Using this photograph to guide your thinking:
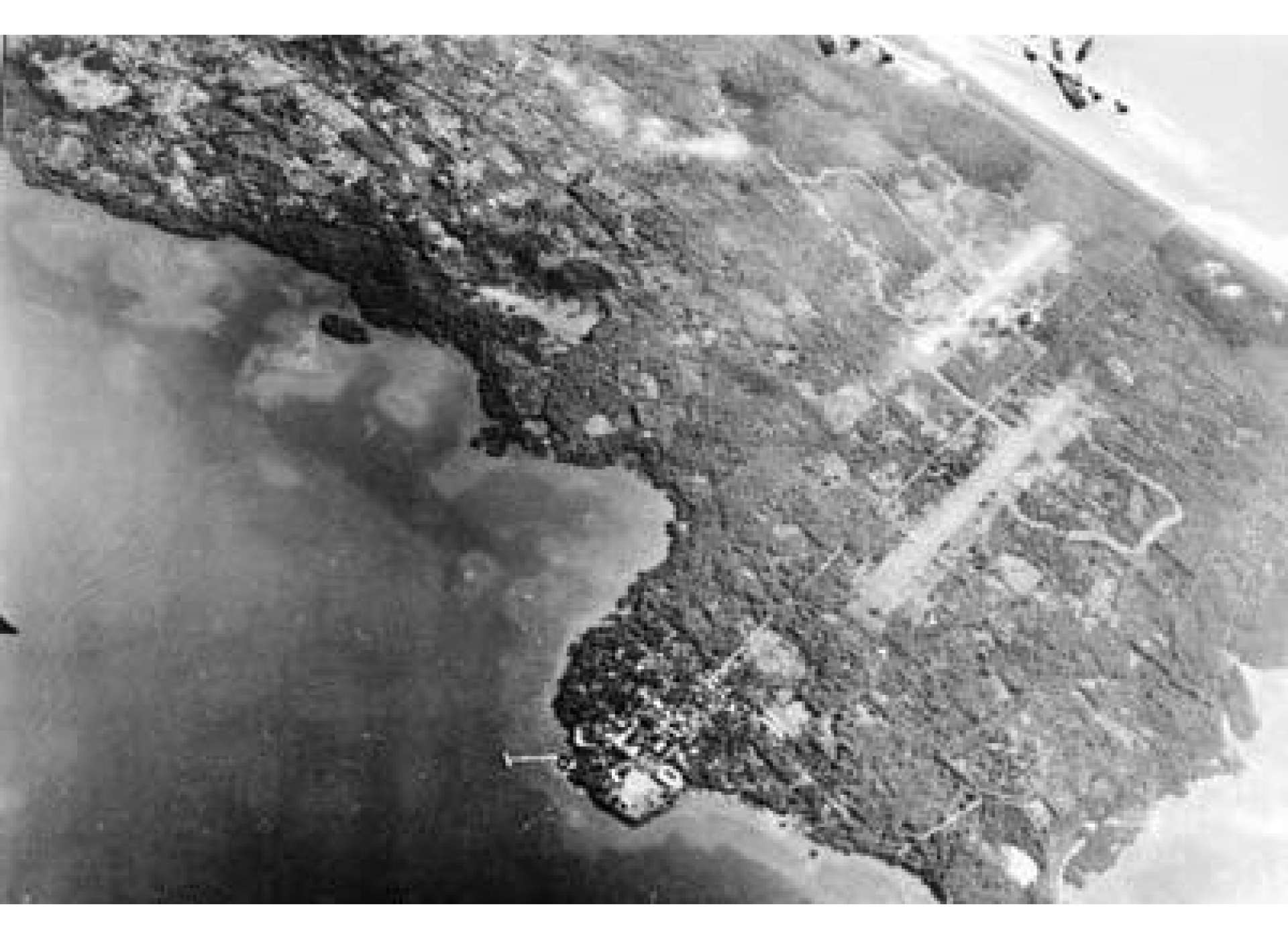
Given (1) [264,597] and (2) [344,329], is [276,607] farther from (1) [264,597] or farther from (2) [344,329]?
(2) [344,329]

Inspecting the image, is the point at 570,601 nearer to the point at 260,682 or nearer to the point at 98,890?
the point at 260,682

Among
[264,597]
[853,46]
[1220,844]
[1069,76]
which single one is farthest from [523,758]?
[1069,76]

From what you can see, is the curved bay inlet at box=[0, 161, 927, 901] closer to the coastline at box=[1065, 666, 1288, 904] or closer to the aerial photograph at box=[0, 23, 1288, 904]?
the aerial photograph at box=[0, 23, 1288, 904]

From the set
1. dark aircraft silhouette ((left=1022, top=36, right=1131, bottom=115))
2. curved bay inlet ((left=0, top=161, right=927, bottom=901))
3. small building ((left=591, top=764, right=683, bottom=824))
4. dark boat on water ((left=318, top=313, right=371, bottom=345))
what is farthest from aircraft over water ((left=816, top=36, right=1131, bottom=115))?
small building ((left=591, top=764, right=683, bottom=824))

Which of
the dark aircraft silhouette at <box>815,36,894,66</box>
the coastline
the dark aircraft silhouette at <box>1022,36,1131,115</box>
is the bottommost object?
the coastline

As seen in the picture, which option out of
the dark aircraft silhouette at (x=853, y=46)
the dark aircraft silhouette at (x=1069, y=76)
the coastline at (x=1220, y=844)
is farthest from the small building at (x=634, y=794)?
the dark aircraft silhouette at (x=1069, y=76)

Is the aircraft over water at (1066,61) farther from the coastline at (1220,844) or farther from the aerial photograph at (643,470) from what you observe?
the coastline at (1220,844)

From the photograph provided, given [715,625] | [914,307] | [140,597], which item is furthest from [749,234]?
[140,597]
